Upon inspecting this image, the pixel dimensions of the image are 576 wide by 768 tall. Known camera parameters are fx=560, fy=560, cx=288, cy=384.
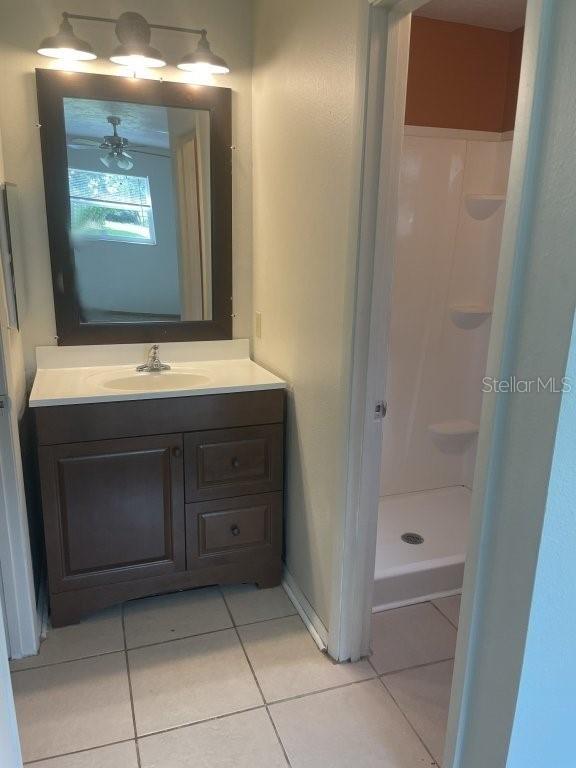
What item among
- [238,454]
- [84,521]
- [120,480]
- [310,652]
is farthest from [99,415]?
[310,652]

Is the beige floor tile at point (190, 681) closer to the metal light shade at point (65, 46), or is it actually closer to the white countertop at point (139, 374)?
the white countertop at point (139, 374)

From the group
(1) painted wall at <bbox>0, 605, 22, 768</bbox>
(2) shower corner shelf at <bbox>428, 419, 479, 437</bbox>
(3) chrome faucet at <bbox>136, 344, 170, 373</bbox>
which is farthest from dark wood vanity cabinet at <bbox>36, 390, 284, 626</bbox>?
(2) shower corner shelf at <bbox>428, 419, 479, 437</bbox>

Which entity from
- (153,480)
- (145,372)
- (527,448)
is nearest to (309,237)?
(145,372)

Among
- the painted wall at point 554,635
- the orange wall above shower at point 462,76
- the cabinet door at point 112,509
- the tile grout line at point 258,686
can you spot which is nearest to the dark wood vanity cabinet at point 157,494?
the cabinet door at point 112,509

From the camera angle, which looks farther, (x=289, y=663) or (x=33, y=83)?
(x=33, y=83)

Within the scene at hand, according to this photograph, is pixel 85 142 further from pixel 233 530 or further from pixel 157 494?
pixel 233 530

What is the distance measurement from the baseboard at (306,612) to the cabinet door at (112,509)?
48 cm

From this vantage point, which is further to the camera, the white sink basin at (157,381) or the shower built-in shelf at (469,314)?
the shower built-in shelf at (469,314)

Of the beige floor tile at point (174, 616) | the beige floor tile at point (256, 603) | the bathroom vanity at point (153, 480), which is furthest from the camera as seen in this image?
the beige floor tile at point (256, 603)

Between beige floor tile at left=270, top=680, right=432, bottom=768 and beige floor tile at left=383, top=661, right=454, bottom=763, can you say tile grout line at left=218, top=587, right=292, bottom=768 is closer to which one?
beige floor tile at left=270, top=680, right=432, bottom=768

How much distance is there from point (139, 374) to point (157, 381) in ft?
0.26

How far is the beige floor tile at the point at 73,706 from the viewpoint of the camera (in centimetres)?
161

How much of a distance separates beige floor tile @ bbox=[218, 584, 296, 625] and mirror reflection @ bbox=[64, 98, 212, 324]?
1.18m

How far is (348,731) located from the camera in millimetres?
1659
